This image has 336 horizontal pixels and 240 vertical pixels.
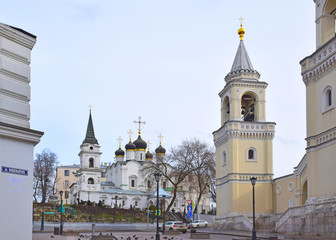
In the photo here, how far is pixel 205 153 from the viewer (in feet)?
187

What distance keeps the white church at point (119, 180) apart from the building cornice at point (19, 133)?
210 ft

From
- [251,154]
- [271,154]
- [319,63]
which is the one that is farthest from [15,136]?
[271,154]

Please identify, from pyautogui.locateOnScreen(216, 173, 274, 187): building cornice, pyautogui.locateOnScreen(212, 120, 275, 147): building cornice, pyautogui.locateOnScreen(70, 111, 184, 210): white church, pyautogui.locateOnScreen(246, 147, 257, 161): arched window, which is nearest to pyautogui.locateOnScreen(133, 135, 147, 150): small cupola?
pyautogui.locateOnScreen(70, 111, 184, 210): white church

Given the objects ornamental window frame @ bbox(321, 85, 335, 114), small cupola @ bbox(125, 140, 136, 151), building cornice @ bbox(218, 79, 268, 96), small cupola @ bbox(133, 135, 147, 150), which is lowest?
ornamental window frame @ bbox(321, 85, 335, 114)

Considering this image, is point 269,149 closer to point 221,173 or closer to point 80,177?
point 221,173

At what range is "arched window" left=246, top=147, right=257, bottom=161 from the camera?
4575cm

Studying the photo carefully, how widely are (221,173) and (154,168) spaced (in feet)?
41.3

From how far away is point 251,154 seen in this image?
151ft

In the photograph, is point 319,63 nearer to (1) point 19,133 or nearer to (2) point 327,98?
(2) point 327,98

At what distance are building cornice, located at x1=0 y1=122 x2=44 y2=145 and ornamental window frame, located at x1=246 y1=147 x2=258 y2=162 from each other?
34.7m

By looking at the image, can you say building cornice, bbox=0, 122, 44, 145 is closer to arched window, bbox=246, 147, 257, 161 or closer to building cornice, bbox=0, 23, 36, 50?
building cornice, bbox=0, 23, 36, 50

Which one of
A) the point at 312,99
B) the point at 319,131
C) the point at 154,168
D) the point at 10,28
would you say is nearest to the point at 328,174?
the point at 319,131

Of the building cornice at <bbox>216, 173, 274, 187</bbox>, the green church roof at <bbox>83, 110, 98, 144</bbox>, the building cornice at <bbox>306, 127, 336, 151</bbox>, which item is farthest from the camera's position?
the green church roof at <bbox>83, 110, 98, 144</bbox>

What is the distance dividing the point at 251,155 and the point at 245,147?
1.00 m
